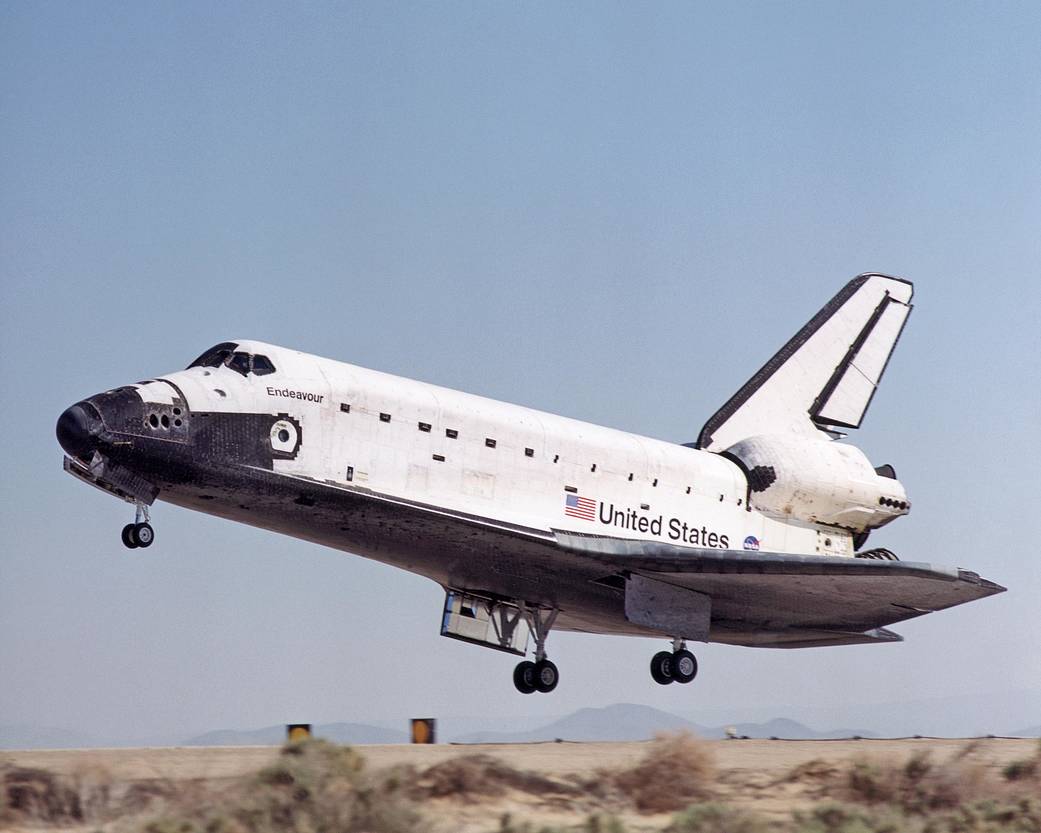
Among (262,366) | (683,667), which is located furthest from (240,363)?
(683,667)

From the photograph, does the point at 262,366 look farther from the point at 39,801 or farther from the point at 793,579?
the point at 793,579

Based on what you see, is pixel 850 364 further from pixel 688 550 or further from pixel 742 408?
pixel 688 550

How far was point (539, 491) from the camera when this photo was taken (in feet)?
56.3

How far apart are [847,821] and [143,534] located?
29.1 feet

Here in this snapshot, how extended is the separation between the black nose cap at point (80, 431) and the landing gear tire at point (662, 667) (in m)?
8.74

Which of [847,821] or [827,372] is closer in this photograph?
[847,821]

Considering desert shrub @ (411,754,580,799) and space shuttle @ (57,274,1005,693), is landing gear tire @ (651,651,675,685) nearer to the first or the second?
space shuttle @ (57,274,1005,693)

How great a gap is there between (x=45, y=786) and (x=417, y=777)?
284 centimetres

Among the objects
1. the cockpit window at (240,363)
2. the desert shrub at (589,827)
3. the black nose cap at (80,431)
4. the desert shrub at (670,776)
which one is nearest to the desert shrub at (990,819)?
the desert shrub at (670,776)

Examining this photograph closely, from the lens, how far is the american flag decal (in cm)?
1741

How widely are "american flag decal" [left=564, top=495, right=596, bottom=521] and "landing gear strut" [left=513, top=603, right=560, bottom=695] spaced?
229cm

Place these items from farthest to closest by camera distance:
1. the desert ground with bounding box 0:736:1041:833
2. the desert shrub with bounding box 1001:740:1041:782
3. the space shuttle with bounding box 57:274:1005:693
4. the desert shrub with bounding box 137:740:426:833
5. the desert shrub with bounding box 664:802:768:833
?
the space shuttle with bounding box 57:274:1005:693
the desert shrub with bounding box 1001:740:1041:782
the desert ground with bounding box 0:736:1041:833
the desert shrub with bounding box 664:802:768:833
the desert shrub with bounding box 137:740:426:833

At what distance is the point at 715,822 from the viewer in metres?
9.20

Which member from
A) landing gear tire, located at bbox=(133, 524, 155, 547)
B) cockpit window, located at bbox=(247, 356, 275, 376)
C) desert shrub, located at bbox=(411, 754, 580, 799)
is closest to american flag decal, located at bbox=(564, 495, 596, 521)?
cockpit window, located at bbox=(247, 356, 275, 376)
